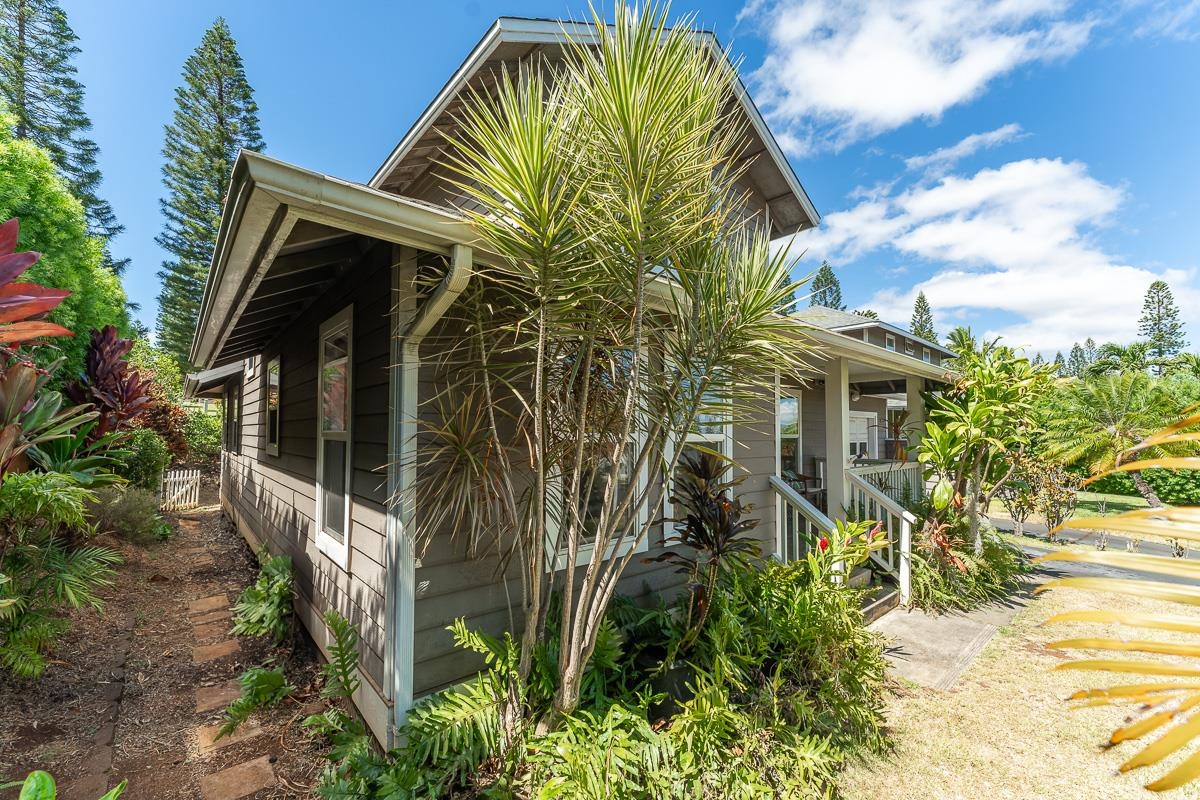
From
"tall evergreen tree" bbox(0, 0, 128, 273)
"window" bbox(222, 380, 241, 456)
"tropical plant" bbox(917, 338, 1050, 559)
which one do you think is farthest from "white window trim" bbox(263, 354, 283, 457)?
"tall evergreen tree" bbox(0, 0, 128, 273)

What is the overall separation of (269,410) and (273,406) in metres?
0.24

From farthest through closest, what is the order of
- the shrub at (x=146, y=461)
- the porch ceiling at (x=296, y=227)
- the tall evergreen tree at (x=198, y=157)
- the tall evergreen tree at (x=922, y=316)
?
the tall evergreen tree at (x=922, y=316), the tall evergreen tree at (x=198, y=157), the shrub at (x=146, y=461), the porch ceiling at (x=296, y=227)

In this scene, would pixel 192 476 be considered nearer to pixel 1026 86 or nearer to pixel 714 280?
pixel 714 280

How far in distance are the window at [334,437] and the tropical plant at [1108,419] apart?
48.8ft

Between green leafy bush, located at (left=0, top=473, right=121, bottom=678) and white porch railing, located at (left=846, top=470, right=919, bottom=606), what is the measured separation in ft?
21.5

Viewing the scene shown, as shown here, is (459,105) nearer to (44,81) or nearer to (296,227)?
(296,227)

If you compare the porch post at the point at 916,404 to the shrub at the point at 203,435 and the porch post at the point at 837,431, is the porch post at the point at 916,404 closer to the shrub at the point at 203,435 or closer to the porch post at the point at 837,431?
the porch post at the point at 837,431

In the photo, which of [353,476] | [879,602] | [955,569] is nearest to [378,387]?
[353,476]

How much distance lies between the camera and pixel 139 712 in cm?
366

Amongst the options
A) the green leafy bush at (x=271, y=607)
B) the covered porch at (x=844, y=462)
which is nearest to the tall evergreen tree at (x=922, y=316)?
the covered porch at (x=844, y=462)

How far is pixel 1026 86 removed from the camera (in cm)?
988

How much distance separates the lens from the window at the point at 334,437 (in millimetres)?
3836

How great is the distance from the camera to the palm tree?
40.4ft

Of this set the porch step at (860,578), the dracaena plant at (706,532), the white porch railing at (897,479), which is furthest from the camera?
the white porch railing at (897,479)
